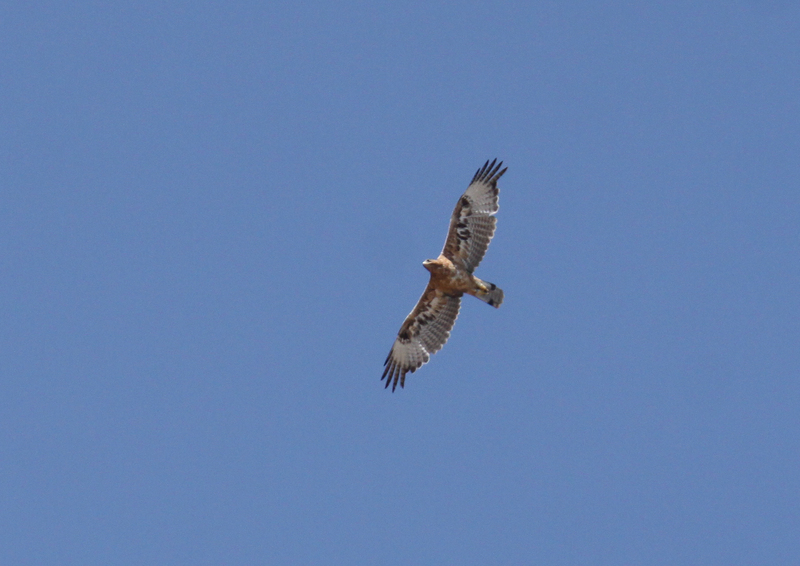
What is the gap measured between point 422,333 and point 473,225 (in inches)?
98.0

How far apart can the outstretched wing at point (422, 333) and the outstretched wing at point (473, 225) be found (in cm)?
85

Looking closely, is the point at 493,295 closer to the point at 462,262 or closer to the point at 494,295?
the point at 494,295

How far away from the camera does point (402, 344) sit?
75.6 feet

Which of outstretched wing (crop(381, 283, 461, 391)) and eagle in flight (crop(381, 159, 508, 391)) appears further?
outstretched wing (crop(381, 283, 461, 391))

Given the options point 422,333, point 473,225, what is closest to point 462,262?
point 473,225

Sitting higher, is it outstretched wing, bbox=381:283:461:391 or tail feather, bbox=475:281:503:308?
tail feather, bbox=475:281:503:308

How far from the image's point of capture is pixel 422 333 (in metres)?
22.8

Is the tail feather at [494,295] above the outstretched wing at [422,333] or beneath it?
above

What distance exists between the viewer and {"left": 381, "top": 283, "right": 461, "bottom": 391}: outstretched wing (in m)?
22.5

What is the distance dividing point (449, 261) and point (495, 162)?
2018 millimetres

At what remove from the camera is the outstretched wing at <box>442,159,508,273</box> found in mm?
21594

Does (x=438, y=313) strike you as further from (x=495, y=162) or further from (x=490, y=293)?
(x=495, y=162)

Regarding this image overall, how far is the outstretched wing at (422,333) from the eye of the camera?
884 inches

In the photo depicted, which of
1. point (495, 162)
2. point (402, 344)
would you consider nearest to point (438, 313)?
point (402, 344)
